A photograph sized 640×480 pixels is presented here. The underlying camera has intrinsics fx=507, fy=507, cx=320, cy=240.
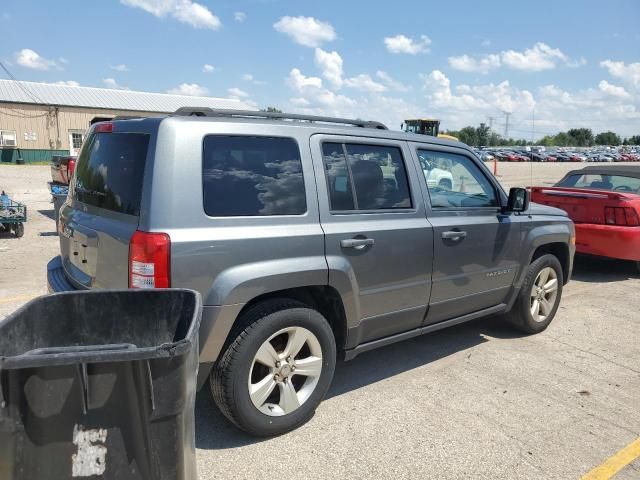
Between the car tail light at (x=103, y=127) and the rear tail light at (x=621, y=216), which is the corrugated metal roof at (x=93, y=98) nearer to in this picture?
the rear tail light at (x=621, y=216)

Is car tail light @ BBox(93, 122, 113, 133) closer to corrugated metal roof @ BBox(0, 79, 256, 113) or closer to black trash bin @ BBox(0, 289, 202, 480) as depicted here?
black trash bin @ BBox(0, 289, 202, 480)

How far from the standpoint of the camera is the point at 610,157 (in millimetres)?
77188

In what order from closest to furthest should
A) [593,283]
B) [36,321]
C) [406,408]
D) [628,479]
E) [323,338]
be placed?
1. [36,321]
2. [628,479]
3. [323,338]
4. [406,408]
5. [593,283]

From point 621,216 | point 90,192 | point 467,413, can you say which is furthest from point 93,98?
point 467,413

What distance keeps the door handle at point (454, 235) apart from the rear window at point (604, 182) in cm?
499

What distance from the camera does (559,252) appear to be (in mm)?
5320

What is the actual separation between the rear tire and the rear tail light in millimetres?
2477

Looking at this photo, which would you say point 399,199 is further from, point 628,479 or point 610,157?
point 610,157

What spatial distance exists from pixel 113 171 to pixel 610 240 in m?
6.54

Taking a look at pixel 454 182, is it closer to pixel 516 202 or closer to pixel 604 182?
pixel 516 202

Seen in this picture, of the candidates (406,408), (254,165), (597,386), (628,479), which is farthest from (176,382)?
(597,386)

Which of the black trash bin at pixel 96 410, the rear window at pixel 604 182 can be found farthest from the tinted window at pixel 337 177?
the rear window at pixel 604 182

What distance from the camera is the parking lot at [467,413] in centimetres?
290

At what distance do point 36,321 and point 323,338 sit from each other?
1701mm
